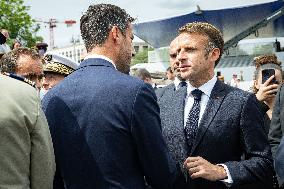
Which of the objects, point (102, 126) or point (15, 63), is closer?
point (102, 126)

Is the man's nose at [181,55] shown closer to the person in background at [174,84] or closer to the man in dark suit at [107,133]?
the person in background at [174,84]

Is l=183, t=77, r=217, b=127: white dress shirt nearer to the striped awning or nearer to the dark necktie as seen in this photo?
the dark necktie

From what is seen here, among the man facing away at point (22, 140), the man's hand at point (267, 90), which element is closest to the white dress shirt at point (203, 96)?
the man's hand at point (267, 90)

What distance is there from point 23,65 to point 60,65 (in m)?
0.37

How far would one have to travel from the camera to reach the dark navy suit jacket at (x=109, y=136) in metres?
1.99

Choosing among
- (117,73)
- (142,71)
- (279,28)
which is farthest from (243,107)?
(279,28)

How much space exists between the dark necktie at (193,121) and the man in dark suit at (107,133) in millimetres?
525

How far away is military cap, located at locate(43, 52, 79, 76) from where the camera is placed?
437cm

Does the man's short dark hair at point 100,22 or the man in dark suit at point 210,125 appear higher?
the man's short dark hair at point 100,22

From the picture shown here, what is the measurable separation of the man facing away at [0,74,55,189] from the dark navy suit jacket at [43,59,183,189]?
174mm

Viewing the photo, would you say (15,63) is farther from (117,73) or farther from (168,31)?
(168,31)

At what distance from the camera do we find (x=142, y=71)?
793 centimetres

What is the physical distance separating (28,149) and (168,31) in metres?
27.2

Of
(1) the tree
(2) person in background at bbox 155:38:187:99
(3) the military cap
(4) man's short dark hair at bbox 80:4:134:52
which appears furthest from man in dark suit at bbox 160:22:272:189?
(1) the tree
